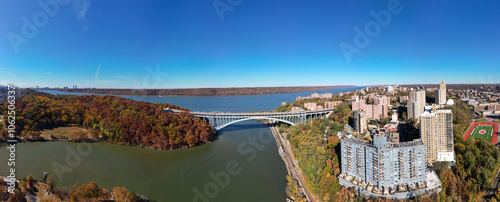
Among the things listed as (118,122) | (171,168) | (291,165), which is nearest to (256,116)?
(291,165)

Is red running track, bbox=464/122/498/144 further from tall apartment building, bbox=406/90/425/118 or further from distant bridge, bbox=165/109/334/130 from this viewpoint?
distant bridge, bbox=165/109/334/130

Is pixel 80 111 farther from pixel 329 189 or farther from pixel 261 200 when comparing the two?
pixel 329 189

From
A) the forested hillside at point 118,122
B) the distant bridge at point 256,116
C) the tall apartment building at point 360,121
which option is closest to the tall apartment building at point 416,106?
the tall apartment building at point 360,121

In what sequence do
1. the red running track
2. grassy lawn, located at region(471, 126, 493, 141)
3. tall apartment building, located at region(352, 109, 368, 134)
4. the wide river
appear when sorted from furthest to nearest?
tall apartment building, located at region(352, 109, 368, 134) → grassy lawn, located at region(471, 126, 493, 141) → the red running track → the wide river

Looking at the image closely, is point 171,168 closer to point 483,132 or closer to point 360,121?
point 360,121

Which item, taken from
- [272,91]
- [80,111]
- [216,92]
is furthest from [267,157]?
[272,91]

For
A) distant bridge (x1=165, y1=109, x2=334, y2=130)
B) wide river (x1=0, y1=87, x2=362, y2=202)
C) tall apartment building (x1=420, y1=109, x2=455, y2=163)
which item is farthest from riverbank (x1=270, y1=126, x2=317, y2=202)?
tall apartment building (x1=420, y1=109, x2=455, y2=163)
